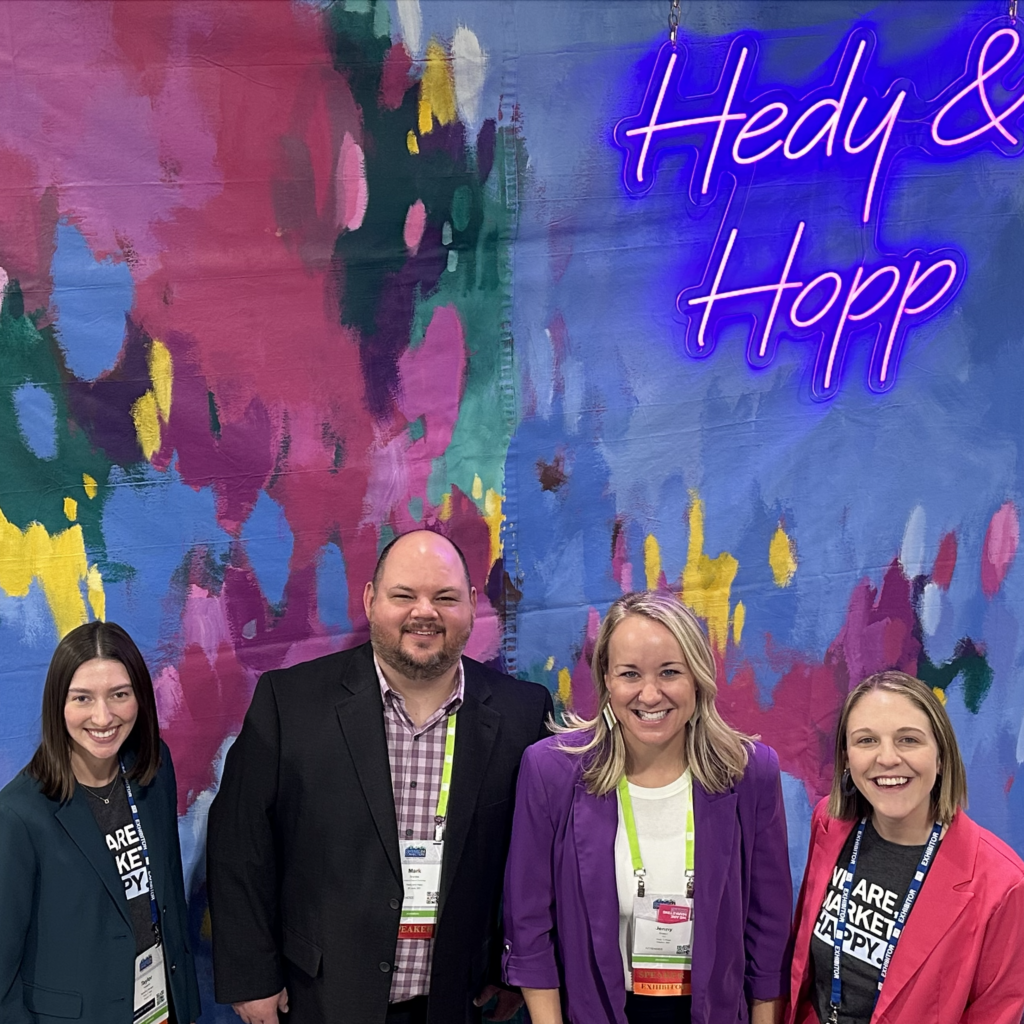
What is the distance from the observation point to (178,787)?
10.1 ft

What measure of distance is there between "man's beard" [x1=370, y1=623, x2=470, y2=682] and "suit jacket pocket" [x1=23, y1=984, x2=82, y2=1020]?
3.00 ft

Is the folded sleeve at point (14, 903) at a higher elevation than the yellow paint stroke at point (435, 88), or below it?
below

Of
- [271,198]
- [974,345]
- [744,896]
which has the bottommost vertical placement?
[744,896]

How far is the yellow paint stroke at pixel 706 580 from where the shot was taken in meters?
3.26

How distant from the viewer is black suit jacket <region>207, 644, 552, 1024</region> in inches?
102

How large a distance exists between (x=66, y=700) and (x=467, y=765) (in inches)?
33.6

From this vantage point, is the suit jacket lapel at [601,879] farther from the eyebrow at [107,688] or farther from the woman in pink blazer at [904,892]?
the eyebrow at [107,688]

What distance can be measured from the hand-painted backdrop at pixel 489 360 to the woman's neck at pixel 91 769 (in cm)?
50

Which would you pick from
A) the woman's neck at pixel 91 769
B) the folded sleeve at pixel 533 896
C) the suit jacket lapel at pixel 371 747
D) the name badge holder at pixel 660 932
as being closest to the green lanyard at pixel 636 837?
the name badge holder at pixel 660 932

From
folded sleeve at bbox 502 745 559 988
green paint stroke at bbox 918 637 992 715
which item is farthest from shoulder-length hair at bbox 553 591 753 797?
green paint stroke at bbox 918 637 992 715

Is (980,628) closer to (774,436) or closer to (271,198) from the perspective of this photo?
(774,436)

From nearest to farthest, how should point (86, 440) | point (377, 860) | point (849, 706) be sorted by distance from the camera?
point (849, 706), point (377, 860), point (86, 440)

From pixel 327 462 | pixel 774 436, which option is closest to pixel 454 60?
pixel 327 462

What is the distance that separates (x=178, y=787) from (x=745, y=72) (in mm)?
2365
